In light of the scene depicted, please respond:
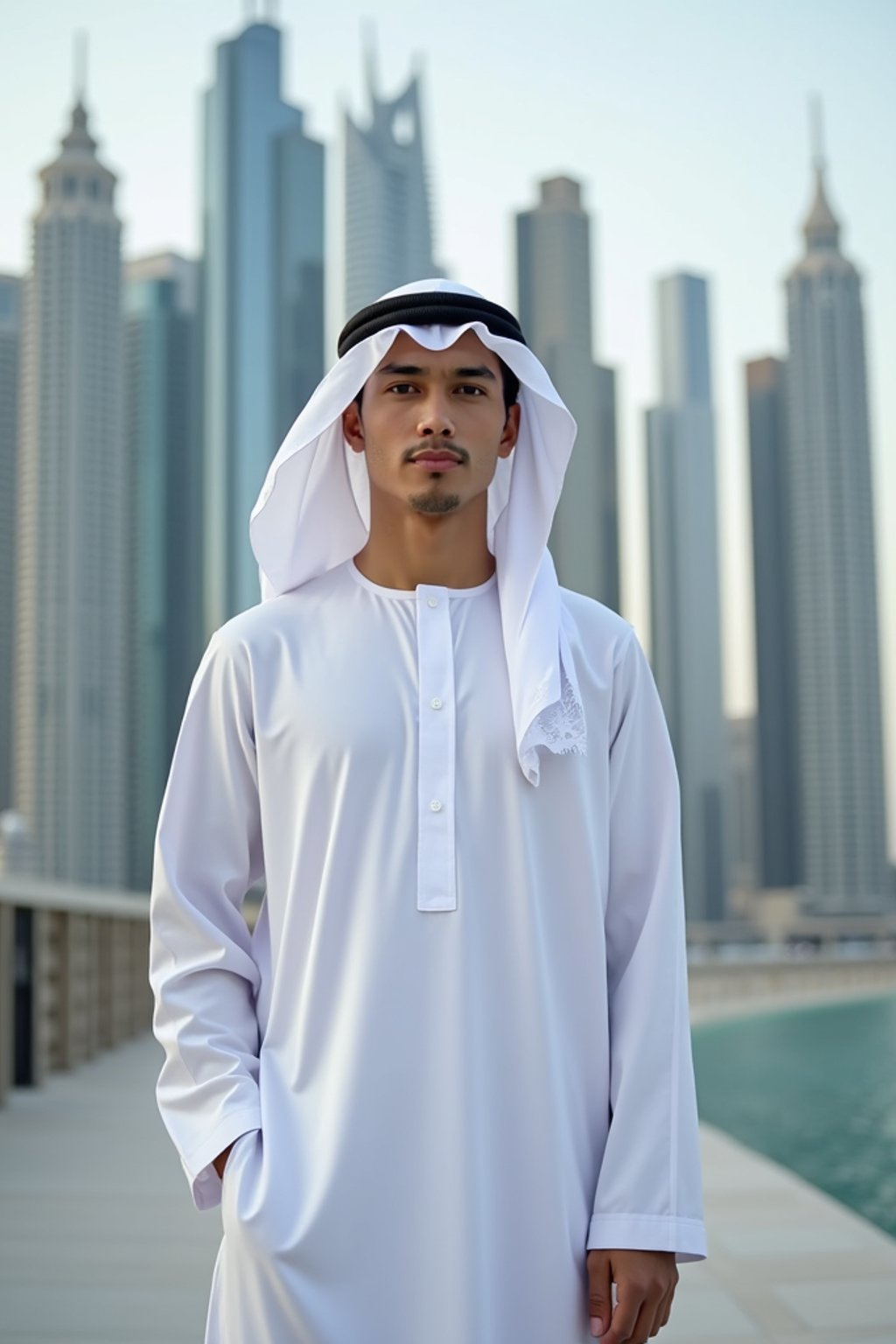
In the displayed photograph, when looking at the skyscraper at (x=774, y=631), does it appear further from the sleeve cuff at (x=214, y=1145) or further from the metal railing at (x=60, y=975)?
the sleeve cuff at (x=214, y=1145)

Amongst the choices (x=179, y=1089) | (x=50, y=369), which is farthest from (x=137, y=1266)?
(x=50, y=369)

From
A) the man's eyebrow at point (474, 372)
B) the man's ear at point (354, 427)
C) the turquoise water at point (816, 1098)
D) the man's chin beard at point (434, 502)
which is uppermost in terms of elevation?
the man's eyebrow at point (474, 372)

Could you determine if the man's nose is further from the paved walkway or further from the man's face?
the paved walkway

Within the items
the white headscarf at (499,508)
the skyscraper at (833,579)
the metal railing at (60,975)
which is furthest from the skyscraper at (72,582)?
the white headscarf at (499,508)

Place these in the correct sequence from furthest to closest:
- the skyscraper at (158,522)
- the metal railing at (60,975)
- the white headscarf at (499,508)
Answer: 1. the skyscraper at (158,522)
2. the metal railing at (60,975)
3. the white headscarf at (499,508)

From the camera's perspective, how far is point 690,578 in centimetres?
10475

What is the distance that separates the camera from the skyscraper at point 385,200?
296 ft

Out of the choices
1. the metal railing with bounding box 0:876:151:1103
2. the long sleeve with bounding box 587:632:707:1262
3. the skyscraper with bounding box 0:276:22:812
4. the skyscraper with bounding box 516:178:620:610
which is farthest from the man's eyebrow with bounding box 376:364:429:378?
the skyscraper with bounding box 0:276:22:812

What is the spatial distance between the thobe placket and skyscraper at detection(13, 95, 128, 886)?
230ft

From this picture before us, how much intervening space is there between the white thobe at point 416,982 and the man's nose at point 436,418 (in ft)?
0.58

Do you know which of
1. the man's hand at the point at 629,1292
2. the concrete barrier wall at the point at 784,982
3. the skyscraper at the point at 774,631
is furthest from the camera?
the skyscraper at the point at 774,631

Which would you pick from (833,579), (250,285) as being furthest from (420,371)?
(833,579)

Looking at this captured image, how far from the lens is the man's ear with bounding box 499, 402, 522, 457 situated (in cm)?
177

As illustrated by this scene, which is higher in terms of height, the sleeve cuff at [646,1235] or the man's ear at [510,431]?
the man's ear at [510,431]
